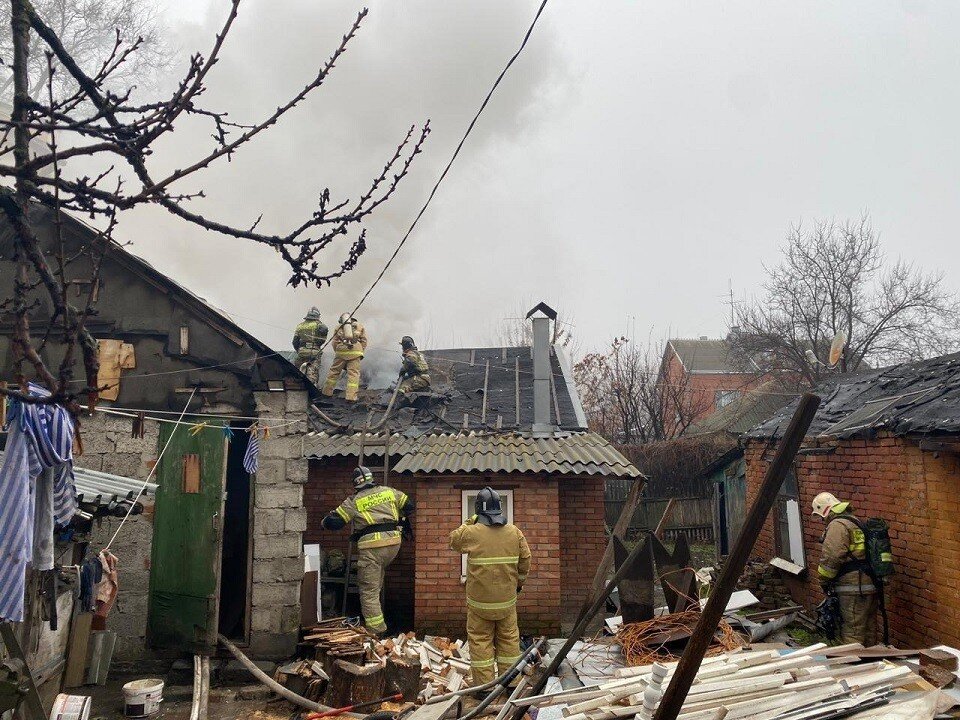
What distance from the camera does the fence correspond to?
18.7 m

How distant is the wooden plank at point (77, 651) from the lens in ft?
19.1

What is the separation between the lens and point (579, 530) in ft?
34.9

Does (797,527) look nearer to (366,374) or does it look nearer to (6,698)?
(366,374)

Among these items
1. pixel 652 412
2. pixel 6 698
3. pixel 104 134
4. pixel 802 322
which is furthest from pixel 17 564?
pixel 802 322

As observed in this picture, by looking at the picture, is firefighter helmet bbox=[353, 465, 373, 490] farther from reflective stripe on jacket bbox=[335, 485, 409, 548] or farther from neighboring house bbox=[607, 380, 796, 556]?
neighboring house bbox=[607, 380, 796, 556]

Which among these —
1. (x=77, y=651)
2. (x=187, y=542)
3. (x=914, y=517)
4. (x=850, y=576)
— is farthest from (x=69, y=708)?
(x=914, y=517)

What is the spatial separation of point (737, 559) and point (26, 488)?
15.2ft

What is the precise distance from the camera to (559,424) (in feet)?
39.1

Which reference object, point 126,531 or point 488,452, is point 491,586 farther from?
point 126,531

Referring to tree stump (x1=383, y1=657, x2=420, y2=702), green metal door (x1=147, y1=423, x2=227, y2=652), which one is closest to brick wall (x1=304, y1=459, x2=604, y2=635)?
tree stump (x1=383, y1=657, x2=420, y2=702)

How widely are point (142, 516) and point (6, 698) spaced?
388 centimetres

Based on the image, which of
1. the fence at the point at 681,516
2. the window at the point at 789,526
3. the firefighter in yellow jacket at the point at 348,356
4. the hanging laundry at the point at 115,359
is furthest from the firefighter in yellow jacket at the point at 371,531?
the fence at the point at 681,516

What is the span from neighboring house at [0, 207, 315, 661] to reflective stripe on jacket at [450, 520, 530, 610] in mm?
2510

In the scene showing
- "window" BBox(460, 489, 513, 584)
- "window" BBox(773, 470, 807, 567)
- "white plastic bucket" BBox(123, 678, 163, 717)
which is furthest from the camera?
"window" BBox(773, 470, 807, 567)
